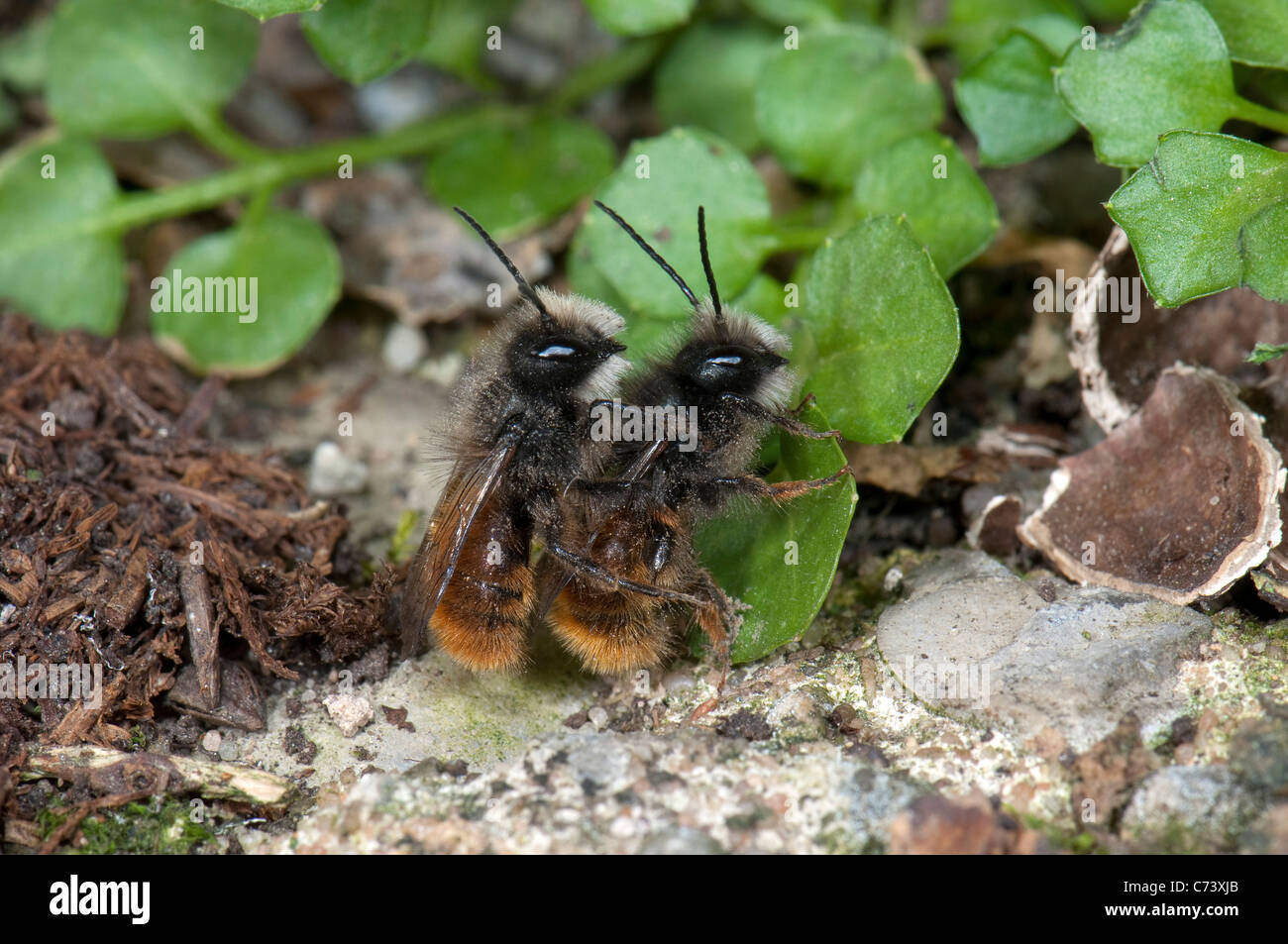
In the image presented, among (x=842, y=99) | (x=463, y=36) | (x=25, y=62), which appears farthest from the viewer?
(x=25, y=62)

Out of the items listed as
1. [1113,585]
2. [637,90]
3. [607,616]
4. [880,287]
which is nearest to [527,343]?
[607,616]

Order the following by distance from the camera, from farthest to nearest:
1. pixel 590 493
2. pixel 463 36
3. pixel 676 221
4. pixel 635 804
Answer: pixel 463 36 < pixel 676 221 < pixel 590 493 < pixel 635 804

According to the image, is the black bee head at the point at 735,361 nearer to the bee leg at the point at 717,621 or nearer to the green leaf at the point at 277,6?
the bee leg at the point at 717,621

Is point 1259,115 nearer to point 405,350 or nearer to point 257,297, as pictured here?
point 405,350

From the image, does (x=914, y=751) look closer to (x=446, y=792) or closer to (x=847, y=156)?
(x=446, y=792)

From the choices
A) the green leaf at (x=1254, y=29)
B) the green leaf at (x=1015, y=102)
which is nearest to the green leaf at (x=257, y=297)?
the green leaf at (x=1015, y=102)

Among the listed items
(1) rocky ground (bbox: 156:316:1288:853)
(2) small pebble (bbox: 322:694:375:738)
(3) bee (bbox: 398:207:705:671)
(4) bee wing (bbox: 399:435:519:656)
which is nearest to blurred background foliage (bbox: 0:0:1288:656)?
(1) rocky ground (bbox: 156:316:1288:853)

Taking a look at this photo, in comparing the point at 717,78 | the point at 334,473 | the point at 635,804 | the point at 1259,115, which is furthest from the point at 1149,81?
the point at 334,473
